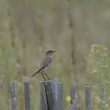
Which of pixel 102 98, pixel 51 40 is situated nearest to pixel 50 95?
pixel 102 98

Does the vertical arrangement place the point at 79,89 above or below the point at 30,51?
below

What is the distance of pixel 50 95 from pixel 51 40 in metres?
5.96

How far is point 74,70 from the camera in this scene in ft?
36.5

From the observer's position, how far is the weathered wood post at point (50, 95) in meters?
7.12

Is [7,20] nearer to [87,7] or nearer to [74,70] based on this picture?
[74,70]

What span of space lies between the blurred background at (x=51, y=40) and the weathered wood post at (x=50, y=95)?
1.96 metres

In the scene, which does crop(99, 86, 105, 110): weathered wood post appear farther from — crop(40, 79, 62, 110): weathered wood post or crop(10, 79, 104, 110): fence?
crop(40, 79, 62, 110): weathered wood post

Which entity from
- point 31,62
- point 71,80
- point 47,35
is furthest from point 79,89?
point 47,35

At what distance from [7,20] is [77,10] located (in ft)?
9.11

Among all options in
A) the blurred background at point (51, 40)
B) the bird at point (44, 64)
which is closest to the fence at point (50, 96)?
the bird at point (44, 64)

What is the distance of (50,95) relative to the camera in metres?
7.17

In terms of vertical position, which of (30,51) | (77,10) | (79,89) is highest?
(77,10)

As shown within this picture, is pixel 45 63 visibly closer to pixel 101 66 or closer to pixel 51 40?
pixel 101 66

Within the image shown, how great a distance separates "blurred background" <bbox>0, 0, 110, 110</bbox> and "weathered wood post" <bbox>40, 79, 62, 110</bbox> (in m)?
1.96
